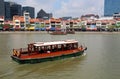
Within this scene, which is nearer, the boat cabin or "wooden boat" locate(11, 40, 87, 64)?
"wooden boat" locate(11, 40, 87, 64)

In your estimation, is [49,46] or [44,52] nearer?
[44,52]

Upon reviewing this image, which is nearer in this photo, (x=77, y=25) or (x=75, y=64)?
(x=75, y=64)

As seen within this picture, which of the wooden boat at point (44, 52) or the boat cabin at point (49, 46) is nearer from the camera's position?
the wooden boat at point (44, 52)

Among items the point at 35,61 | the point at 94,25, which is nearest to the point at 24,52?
the point at 35,61

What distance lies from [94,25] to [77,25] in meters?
10.0

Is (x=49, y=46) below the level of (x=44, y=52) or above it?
above

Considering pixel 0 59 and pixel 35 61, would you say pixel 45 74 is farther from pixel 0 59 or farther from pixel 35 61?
pixel 0 59

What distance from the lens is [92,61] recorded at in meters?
34.2

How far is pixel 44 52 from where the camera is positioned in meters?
33.5

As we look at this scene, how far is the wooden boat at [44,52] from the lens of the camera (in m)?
31.3

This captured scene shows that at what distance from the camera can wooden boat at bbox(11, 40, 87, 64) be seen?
31312 mm

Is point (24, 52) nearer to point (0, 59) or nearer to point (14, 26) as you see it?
point (0, 59)

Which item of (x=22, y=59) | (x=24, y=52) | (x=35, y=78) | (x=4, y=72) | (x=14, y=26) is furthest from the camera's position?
(x=14, y=26)

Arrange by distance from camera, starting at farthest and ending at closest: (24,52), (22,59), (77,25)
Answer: (77,25) < (24,52) < (22,59)
